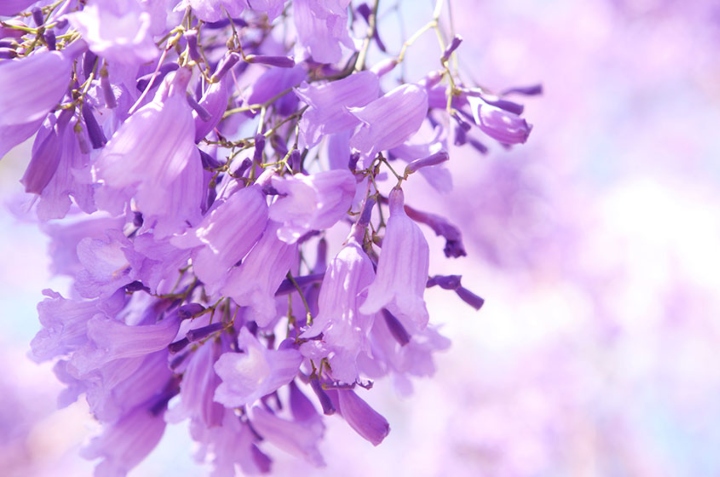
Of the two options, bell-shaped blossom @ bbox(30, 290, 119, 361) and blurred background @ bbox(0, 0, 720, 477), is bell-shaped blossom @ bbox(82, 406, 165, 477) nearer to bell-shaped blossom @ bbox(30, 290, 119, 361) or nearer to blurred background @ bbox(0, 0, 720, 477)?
bell-shaped blossom @ bbox(30, 290, 119, 361)

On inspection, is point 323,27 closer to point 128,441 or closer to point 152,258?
point 152,258

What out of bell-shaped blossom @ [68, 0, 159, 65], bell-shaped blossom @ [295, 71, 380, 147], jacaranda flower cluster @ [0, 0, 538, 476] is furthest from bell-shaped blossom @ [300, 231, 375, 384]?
bell-shaped blossom @ [68, 0, 159, 65]

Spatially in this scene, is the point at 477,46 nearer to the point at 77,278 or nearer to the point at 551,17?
the point at 551,17

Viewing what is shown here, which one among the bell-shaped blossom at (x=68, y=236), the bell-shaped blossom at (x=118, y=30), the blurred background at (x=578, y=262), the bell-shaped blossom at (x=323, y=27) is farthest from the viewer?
the blurred background at (x=578, y=262)

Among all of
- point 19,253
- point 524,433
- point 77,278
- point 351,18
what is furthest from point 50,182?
point 19,253

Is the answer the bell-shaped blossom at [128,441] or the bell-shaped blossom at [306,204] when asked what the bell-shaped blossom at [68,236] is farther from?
the bell-shaped blossom at [306,204]

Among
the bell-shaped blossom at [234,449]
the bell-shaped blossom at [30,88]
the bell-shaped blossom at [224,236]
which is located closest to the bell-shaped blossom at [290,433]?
the bell-shaped blossom at [234,449]

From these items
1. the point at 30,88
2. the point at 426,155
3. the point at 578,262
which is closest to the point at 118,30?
the point at 30,88
